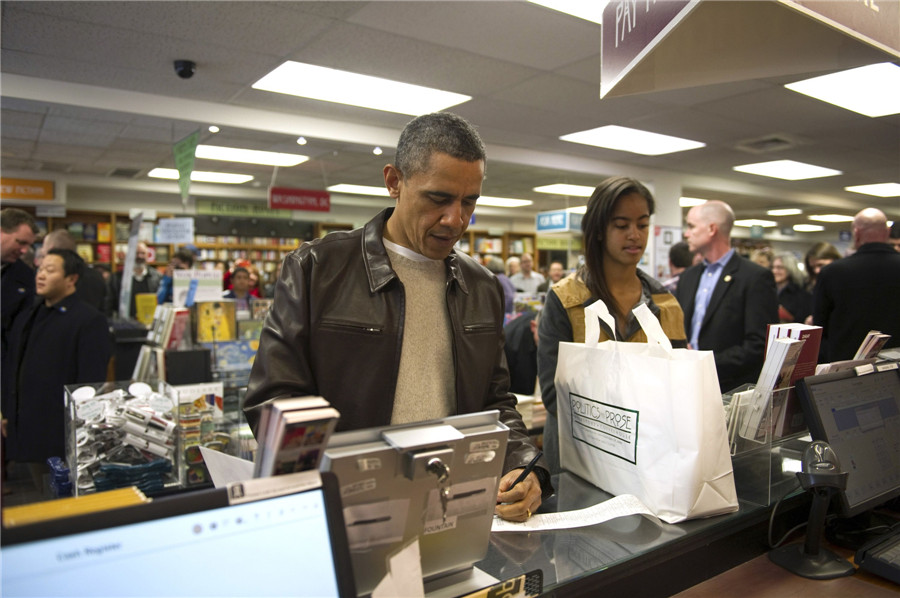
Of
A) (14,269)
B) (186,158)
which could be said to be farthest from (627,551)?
(186,158)

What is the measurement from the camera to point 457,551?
900mm

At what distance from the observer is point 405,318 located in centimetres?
146

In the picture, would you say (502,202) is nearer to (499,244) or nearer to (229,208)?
(499,244)

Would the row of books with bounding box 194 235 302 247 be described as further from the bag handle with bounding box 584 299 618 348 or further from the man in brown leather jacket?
the bag handle with bounding box 584 299 618 348

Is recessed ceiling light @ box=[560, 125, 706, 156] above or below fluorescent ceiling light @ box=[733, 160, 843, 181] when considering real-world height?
above

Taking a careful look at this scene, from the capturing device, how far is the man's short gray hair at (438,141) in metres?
1.31

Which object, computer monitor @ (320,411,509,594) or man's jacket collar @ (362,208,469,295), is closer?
computer monitor @ (320,411,509,594)

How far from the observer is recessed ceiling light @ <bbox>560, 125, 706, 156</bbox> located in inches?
269

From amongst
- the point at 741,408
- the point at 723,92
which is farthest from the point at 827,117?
the point at 741,408

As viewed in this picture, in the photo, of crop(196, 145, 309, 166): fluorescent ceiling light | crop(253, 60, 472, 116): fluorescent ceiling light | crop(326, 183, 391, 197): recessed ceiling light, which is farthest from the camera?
crop(326, 183, 391, 197): recessed ceiling light

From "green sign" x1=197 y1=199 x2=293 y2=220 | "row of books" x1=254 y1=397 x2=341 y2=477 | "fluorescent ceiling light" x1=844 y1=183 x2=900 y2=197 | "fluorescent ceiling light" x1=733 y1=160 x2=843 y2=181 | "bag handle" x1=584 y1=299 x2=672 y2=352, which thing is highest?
"fluorescent ceiling light" x1=733 y1=160 x2=843 y2=181

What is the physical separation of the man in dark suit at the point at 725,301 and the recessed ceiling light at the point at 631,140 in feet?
11.5

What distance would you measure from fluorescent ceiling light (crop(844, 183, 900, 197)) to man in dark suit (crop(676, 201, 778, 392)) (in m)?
9.02

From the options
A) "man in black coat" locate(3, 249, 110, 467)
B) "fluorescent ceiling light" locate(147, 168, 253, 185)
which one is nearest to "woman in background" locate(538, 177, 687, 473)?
"man in black coat" locate(3, 249, 110, 467)
